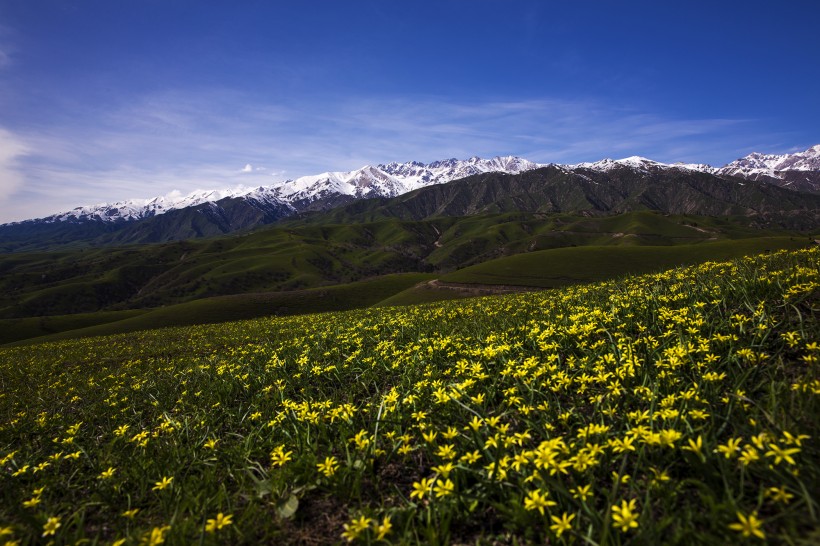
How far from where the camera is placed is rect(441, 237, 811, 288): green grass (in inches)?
3836

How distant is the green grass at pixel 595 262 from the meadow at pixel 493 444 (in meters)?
90.7

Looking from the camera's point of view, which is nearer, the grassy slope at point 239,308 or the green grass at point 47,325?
the grassy slope at point 239,308

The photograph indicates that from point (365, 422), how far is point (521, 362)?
3522mm

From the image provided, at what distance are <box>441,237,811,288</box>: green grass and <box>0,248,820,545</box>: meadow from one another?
3570 inches

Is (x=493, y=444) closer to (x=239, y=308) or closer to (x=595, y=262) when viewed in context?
(x=239, y=308)

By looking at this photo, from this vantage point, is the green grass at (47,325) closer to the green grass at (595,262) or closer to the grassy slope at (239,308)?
the grassy slope at (239,308)

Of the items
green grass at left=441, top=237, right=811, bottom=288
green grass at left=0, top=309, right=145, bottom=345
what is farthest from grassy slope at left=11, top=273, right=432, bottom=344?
green grass at left=441, top=237, right=811, bottom=288

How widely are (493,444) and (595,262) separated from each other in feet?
378

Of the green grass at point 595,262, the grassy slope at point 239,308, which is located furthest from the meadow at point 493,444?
the green grass at point 595,262

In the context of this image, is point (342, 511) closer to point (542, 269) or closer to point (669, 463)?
point (669, 463)

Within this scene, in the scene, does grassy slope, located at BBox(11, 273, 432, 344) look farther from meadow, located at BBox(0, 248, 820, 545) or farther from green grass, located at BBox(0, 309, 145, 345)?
meadow, located at BBox(0, 248, 820, 545)

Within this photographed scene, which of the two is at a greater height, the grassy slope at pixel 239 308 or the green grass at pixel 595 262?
the green grass at pixel 595 262

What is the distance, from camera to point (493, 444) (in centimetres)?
505

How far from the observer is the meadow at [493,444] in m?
4.07
